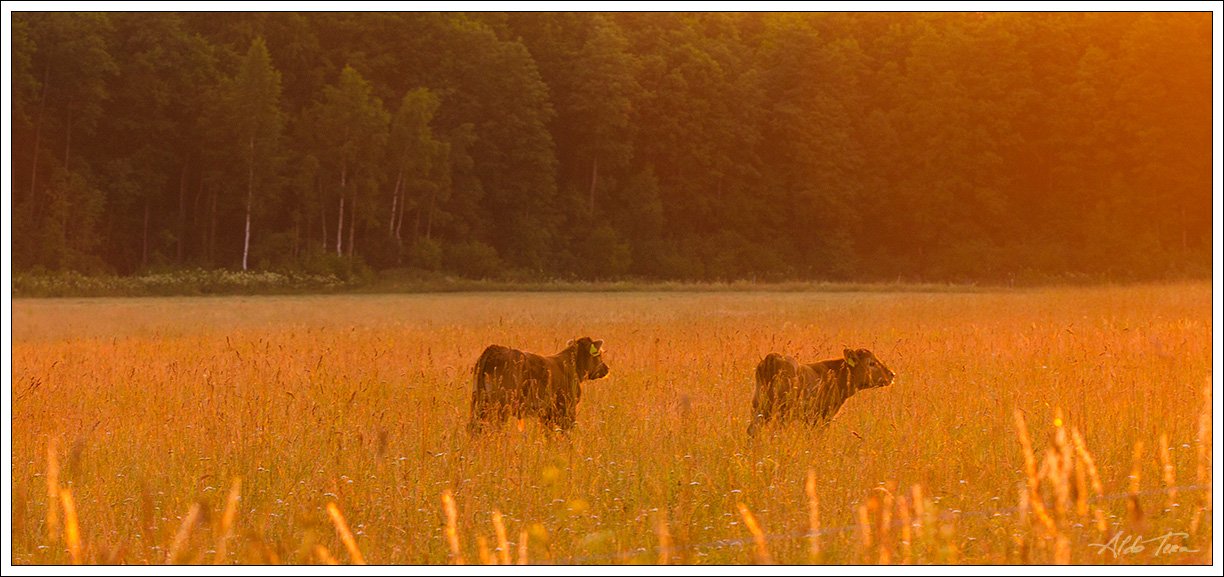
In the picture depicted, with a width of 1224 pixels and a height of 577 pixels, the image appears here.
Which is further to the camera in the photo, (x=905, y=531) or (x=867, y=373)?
(x=867, y=373)

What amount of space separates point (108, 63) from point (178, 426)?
48.2 metres

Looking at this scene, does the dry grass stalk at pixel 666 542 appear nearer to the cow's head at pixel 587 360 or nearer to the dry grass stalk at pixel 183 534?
the dry grass stalk at pixel 183 534

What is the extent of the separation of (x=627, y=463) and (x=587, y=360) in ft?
4.85

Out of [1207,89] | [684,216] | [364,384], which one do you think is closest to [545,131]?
[684,216]

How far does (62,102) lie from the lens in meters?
55.4

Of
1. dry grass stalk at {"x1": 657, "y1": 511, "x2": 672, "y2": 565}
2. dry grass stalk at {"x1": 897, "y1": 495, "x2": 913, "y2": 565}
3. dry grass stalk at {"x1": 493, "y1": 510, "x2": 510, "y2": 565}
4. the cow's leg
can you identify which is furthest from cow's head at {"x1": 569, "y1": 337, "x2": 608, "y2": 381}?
dry grass stalk at {"x1": 897, "y1": 495, "x2": 913, "y2": 565}

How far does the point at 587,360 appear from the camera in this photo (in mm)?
9453

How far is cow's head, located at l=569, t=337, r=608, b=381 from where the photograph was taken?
9.43 meters

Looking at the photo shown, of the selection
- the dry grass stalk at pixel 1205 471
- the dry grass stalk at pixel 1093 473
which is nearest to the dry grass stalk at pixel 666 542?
the dry grass stalk at pixel 1093 473

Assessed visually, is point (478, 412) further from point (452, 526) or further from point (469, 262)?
point (469, 262)

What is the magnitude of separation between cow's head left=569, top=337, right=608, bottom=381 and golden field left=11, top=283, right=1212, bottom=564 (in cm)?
48

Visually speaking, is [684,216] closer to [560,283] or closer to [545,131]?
[545,131]

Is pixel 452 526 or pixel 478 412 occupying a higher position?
pixel 452 526

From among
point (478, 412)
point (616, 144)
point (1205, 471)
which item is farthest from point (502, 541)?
point (616, 144)
